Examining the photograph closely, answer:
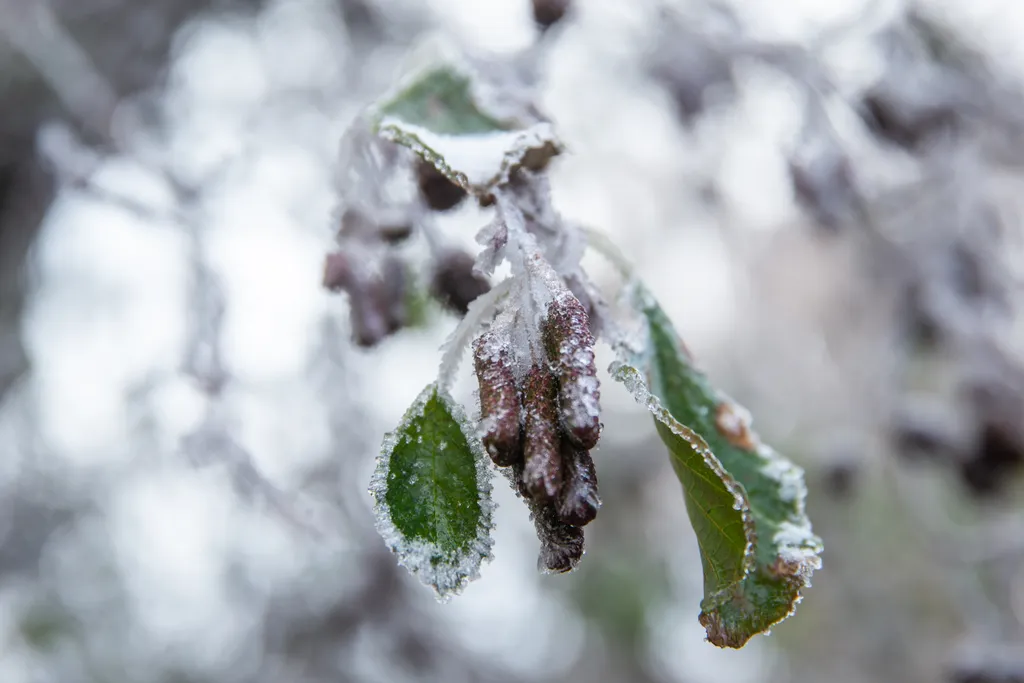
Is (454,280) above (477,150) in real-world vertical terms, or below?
below

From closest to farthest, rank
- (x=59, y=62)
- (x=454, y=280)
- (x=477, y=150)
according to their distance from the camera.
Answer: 1. (x=477, y=150)
2. (x=454, y=280)
3. (x=59, y=62)

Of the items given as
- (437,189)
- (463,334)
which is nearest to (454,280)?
(437,189)

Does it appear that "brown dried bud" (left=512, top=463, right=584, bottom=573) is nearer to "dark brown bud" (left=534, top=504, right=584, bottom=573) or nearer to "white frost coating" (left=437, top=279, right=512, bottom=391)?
"dark brown bud" (left=534, top=504, right=584, bottom=573)

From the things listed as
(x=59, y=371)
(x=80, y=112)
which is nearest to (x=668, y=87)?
(x=80, y=112)

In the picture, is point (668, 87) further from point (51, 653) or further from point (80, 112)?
point (51, 653)

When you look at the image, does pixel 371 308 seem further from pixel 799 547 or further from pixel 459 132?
pixel 799 547

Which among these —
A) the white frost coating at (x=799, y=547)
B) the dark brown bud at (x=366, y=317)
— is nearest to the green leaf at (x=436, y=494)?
the white frost coating at (x=799, y=547)

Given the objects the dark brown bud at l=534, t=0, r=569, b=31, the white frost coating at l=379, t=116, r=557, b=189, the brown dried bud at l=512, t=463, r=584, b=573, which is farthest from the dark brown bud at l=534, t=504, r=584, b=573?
the dark brown bud at l=534, t=0, r=569, b=31
